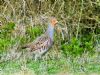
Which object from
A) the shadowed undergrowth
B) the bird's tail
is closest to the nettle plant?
the shadowed undergrowth

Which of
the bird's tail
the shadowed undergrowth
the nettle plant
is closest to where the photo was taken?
the bird's tail

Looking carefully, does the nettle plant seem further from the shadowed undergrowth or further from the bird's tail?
the bird's tail

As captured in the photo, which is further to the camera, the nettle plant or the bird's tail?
the nettle plant

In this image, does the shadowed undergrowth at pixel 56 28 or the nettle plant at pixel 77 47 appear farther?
the nettle plant at pixel 77 47

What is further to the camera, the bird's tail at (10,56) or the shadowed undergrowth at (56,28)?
the shadowed undergrowth at (56,28)

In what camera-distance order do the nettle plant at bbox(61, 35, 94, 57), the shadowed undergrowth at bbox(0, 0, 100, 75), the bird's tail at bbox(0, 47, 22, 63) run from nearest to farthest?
the bird's tail at bbox(0, 47, 22, 63) → the shadowed undergrowth at bbox(0, 0, 100, 75) → the nettle plant at bbox(61, 35, 94, 57)

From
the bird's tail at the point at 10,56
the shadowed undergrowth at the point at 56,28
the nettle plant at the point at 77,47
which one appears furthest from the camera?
the nettle plant at the point at 77,47

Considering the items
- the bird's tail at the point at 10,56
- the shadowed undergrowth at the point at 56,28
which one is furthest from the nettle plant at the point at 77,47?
the bird's tail at the point at 10,56

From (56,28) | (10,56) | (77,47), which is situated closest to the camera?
(10,56)

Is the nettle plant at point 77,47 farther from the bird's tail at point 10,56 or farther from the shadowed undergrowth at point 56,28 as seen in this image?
the bird's tail at point 10,56

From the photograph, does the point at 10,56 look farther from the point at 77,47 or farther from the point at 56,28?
the point at 56,28

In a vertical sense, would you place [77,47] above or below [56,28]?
below

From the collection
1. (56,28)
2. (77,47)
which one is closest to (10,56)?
(77,47)

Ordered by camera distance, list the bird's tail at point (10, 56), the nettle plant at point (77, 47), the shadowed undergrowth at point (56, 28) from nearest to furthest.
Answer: the bird's tail at point (10, 56) < the shadowed undergrowth at point (56, 28) < the nettle plant at point (77, 47)
